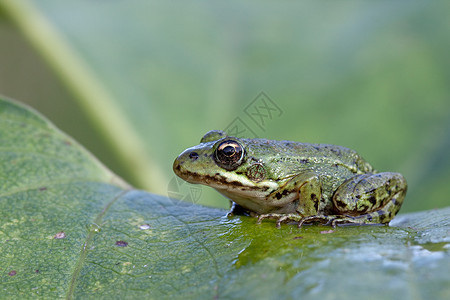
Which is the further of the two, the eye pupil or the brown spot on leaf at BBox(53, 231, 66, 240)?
the eye pupil

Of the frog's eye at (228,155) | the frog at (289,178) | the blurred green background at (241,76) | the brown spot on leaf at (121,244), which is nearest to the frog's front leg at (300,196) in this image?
the frog at (289,178)

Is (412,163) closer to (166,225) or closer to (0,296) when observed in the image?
(166,225)

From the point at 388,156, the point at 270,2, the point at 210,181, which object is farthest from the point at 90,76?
the point at 388,156

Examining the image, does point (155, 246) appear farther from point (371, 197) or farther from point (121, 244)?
point (371, 197)

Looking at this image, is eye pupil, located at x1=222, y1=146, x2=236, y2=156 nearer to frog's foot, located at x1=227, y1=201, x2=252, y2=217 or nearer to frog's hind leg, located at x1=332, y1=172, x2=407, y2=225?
frog's foot, located at x1=227, y1=201, x2=252, y2=217

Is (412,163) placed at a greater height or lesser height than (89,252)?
greater

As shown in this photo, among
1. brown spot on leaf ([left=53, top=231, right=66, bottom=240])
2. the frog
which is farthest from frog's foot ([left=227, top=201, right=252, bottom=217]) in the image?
brown spot on leaf ([left=53, top=231, right=66, bottom=240])
